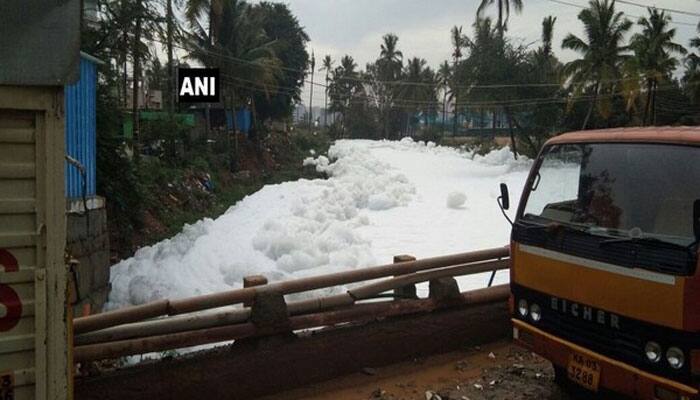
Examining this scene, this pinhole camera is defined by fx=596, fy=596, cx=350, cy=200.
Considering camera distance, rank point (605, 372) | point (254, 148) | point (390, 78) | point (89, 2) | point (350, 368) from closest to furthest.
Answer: point (605, 372) < point (350, 368) < point (89, 2) < point (254, 148) < point (390, 78)

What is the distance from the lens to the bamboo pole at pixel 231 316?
3.91 m

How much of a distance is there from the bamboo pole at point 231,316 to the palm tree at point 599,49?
31301 millimetres

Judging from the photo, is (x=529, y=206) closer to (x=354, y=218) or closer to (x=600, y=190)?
(x=600, y=190)

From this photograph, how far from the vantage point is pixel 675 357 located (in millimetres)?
3230

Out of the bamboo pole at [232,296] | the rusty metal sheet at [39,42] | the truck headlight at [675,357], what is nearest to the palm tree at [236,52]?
the bamboo pole at [232,296]

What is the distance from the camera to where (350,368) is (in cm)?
495

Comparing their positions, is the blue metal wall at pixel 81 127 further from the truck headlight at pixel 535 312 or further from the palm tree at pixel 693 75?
the palm tree at pixel 693 75

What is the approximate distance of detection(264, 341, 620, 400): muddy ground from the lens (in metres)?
4.61

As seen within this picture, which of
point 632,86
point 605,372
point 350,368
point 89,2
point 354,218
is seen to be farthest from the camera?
point 632,86

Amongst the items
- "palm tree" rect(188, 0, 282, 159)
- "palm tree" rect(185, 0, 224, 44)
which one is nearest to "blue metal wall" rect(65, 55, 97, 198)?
"palm tree" rect(185, 0, 224, 44)

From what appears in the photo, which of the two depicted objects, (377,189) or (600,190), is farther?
(377,189)

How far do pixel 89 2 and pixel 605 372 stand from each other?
12.2m

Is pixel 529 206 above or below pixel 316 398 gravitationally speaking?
above

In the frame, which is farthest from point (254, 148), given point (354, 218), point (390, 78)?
point (390, 78)
